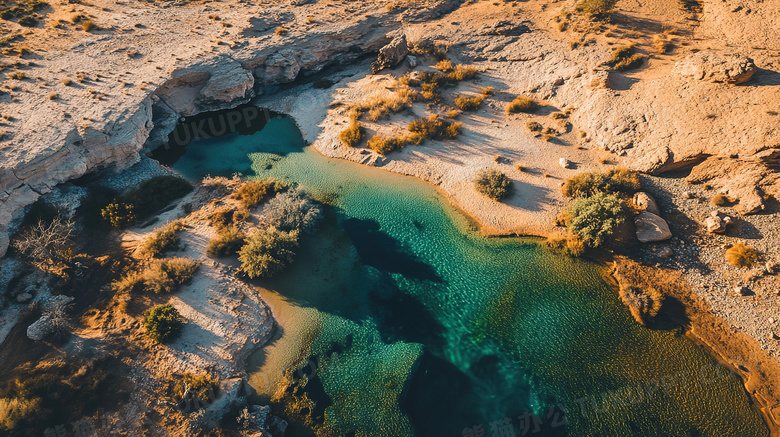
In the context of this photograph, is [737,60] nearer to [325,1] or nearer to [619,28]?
[619,28]

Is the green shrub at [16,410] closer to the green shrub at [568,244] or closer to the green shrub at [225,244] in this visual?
the green shrub at [225,244]

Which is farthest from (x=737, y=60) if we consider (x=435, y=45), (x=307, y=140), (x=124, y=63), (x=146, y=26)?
(x=146, y=26)

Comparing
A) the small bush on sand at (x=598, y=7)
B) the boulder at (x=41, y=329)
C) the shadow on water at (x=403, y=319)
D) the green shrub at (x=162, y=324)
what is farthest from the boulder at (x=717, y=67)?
the boulder at (x=41, y=329)

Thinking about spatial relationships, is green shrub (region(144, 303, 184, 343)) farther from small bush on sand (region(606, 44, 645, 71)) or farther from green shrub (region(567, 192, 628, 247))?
small bush on sand (region(606, 44, 645, 71))

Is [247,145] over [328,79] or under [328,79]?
under

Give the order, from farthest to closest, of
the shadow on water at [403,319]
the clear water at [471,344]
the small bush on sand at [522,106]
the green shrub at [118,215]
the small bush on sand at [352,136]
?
the small bush on sand at [522,106]
the small bush on sand at [352,136]
the green shrub at [118,215]
the shadow on water at [403,319]
the clear water at [471,344]

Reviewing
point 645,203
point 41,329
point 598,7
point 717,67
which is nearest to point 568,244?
point 645,203
